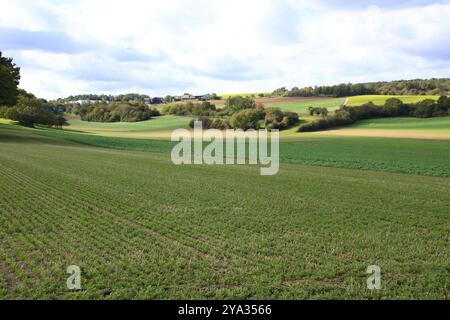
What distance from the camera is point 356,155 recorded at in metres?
40.0

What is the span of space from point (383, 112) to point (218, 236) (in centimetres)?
7807

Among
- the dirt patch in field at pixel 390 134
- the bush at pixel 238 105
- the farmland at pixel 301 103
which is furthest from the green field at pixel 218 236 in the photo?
the farmland at pixel 301 103

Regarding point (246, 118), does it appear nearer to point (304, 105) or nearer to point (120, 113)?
point (304, 105)

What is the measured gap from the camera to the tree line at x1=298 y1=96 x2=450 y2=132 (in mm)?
75312

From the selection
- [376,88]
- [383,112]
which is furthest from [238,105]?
[376,88]

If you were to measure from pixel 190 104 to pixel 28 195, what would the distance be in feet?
300

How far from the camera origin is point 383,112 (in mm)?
81875

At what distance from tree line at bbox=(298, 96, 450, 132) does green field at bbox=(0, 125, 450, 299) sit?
52.6m

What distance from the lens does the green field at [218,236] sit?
8.23 m

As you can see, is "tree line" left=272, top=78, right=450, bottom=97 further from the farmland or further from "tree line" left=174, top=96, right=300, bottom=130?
"tree line" left=174, top=96, right=300, bottom=130

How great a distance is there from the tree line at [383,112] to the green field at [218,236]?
173ft

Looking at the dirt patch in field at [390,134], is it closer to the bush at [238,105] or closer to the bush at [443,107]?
the bush at [443,107]

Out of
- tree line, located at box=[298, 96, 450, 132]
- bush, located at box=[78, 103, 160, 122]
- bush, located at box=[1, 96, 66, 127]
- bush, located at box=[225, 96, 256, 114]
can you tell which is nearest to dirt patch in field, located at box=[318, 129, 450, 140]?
tree line, located at box=[298, 96, 450, 132]

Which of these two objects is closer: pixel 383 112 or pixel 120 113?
pixel 383 112
